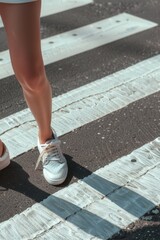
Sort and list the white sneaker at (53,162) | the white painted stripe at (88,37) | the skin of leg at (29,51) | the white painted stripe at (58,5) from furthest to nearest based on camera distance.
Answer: the white painted stripe at (58,5)
the white painted stripe at (88,37)
the white sneaker at (53,162)
the skin of leg at (29,51)

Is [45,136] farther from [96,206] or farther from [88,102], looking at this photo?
[88,102]

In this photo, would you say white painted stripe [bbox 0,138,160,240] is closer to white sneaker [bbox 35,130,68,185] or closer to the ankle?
white sneaker [bbox 35,130,68,185]

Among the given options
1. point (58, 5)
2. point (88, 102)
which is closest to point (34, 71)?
point (88, 102)

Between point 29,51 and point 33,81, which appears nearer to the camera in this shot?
point 29,51

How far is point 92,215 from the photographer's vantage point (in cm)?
278

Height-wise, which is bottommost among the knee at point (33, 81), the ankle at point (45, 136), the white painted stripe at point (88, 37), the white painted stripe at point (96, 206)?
the white painted stripe at point (88, 37)

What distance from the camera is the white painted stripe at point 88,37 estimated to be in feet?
14.6

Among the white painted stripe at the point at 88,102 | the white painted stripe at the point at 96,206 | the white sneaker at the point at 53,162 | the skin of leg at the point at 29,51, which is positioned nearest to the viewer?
the skin of leg at the point at 29,51

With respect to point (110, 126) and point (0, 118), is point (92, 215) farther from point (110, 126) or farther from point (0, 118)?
point (0, 118)

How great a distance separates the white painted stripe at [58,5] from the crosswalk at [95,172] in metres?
0.57

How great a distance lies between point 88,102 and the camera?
3.79 meters

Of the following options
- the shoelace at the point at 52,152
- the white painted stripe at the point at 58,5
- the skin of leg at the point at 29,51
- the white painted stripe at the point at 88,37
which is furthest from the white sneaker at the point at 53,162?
the white painted stripe at the point at 58,5

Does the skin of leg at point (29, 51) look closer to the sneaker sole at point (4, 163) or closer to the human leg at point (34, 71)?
the human leg at point (34, 71)

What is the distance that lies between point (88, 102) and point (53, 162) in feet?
2.76
